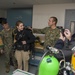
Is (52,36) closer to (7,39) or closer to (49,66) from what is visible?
(7,39)

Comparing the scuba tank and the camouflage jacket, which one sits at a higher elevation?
the camouflage jacket

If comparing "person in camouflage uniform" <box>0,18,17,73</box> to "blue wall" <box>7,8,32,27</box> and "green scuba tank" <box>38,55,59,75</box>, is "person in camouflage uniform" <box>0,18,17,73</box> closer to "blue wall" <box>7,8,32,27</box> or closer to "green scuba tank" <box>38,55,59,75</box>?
"blue wall" <box>7,8,32,27</box>

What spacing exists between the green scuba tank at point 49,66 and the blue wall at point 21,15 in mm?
4006

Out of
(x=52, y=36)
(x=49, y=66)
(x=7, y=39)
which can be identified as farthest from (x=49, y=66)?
(x=7, y=39)

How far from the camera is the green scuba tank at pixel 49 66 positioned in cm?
124

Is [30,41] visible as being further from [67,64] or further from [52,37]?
[67,64]

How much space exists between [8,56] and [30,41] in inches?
33.4

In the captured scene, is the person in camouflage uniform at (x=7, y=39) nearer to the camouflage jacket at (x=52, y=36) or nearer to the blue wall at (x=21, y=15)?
the camouflage jacket at (x=52, y=36)

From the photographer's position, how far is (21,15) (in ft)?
17.9

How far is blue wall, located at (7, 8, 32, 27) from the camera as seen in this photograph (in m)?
5.27

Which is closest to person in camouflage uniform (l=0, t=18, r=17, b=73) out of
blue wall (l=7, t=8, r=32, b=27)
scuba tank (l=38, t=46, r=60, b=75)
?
blue wall (l=7, t=8, r=32, b=27)

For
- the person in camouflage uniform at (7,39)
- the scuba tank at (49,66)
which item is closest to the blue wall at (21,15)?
the person in camouflage uniform at (7,39)

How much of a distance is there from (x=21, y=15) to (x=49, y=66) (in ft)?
14.5

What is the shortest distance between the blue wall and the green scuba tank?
4.01 meters
